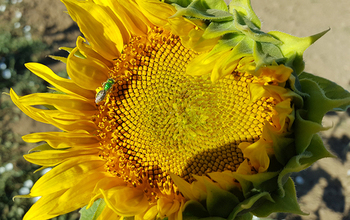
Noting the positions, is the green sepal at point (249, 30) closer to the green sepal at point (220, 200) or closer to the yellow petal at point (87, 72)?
the green sepal at point (220, 200)

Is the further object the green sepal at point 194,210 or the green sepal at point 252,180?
the green sepal at point 194,210

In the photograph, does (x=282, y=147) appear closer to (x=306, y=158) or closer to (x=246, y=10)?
(x=306, y=158)

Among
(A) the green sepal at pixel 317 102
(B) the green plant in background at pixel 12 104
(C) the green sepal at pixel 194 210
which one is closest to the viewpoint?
(A) the green sepal at pixel 317 102

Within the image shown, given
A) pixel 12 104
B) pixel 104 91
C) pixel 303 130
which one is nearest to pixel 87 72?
pixel 104 91

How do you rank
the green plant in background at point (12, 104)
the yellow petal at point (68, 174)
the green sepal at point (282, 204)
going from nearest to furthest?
1. the green sepal at point (282, 204)
2. the yellow petal at point (68, 174)
3. the green plant in background at point (12, 104)

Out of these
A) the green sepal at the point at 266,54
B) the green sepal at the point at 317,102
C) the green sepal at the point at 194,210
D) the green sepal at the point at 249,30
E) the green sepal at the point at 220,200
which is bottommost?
the green sepal at the point at 194,210

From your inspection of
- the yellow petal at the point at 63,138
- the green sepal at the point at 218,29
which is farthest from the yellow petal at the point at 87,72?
the green sepal at the point at 218,29

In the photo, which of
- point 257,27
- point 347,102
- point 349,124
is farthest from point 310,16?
point 347,102

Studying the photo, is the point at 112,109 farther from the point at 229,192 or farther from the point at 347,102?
the point at 347,102
